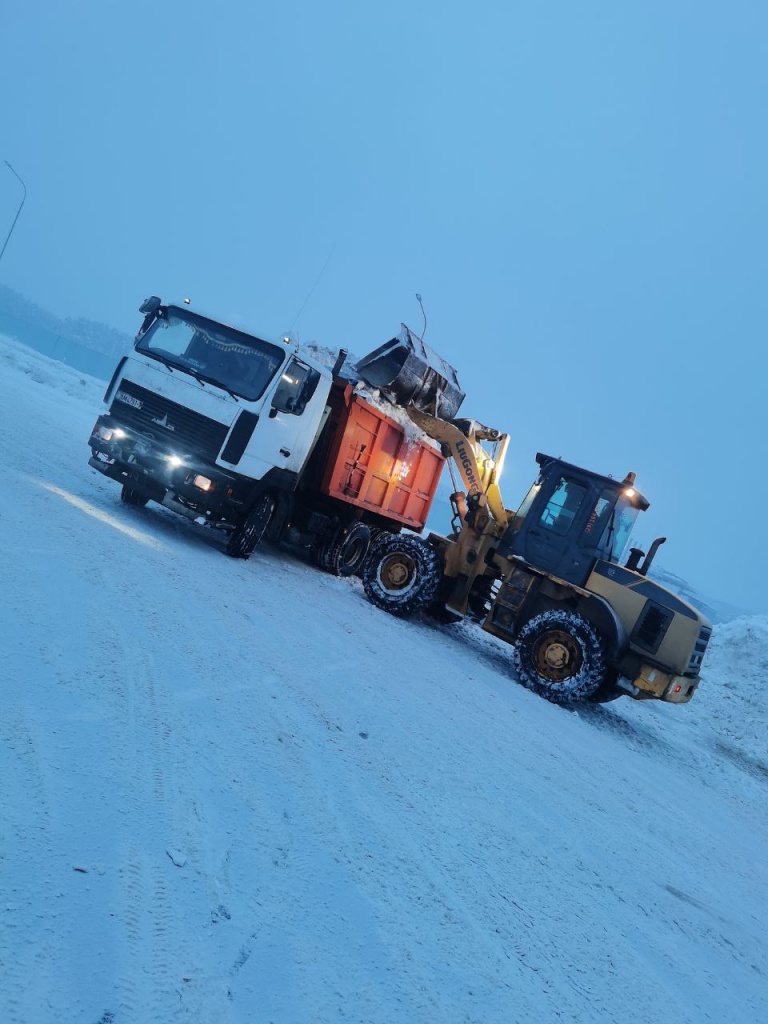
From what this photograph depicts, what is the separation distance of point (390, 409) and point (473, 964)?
8.93m

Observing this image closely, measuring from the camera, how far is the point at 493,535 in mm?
10078

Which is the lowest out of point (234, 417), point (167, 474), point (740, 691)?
point (167, 474)

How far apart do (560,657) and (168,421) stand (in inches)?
232

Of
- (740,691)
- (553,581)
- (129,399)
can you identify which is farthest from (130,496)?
(740,691)

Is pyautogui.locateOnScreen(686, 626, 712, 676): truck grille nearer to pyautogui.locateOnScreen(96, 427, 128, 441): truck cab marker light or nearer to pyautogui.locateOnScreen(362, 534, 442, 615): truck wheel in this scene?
pyautogui.locateOnScreen(362, 534, 442, 615): truck wheel

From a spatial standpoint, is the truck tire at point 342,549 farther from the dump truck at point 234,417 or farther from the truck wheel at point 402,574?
the dump truck at point 234,417

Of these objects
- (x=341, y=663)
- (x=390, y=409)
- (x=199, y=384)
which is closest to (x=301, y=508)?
(x=390, y=409)

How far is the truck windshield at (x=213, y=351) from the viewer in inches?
322

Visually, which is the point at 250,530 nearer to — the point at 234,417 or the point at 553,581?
the point at 234,417

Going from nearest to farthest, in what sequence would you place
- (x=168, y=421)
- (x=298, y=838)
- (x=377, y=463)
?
(x=298, y=838) → (x=168, y=421) → (x=377, y=463)

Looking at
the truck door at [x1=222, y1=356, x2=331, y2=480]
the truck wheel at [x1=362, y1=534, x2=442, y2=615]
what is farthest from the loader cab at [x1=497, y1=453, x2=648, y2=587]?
the truck door at [x1=222, y1=356, x2=331, y2=480]

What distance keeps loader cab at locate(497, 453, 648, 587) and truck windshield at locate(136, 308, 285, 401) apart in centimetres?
419

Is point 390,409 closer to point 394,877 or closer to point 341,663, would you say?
point 341,663

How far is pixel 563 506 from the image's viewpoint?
9.31m
